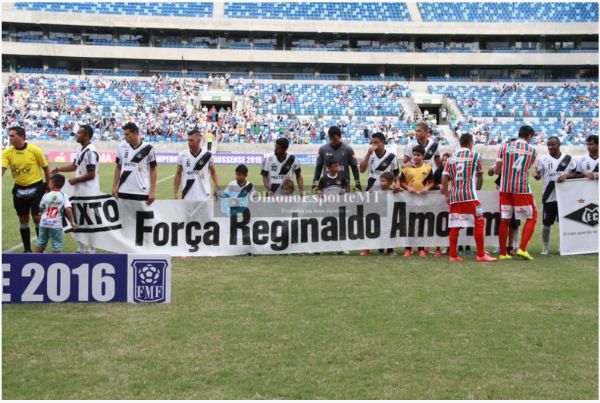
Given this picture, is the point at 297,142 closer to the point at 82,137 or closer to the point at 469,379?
the point at 82,137

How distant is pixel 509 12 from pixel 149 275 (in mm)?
65300

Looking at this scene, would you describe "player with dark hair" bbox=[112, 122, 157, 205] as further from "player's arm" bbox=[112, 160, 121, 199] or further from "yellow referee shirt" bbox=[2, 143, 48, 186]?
"yellow referee shirt" bbox=[2, 143, 48, 186]

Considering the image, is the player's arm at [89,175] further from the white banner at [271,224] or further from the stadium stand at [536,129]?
the stadium stand at [536,129]

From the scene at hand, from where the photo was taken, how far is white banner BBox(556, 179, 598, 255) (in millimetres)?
10906

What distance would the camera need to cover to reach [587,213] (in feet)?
36.2

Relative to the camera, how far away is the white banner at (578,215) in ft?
35.8

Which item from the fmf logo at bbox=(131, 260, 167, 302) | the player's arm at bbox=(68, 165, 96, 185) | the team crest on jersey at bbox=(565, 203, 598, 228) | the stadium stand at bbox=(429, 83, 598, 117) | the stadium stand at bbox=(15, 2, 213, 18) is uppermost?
the stadium stand at bbox=(15, 2, 213, 18)

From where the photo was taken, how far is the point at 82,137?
31.5ft

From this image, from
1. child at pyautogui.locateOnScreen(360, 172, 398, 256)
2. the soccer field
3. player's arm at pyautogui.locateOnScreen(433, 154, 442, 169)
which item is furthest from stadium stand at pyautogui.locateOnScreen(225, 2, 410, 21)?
the soccer field

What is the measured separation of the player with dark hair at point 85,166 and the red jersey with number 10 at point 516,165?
631 cm

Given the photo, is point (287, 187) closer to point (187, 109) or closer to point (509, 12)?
point (187, 109)

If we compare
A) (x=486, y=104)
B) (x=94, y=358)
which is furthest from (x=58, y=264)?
(x=486, y=104)

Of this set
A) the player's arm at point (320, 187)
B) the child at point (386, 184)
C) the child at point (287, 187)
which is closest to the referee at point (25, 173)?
the child at point (287, 187)

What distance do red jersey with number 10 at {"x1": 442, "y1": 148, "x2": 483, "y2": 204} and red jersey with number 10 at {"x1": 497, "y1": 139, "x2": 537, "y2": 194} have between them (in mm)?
454
